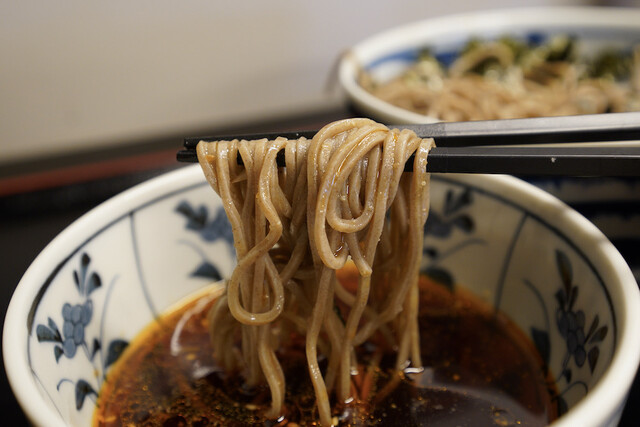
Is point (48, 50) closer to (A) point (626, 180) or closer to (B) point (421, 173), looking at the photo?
(B) point (421, 173)

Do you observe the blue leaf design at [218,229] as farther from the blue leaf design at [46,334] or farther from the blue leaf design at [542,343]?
the blue leaf design at [542,343]

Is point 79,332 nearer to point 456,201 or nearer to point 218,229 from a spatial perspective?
point 218,229

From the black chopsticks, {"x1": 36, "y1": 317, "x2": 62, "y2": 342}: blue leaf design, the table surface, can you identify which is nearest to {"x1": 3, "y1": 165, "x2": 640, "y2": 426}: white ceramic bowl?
{"x1": 36, "y1": 317, "x2": 62, "y2": 342}: blue leaf design

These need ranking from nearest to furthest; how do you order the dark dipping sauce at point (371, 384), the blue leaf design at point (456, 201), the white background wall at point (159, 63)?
the dark dipping sauce at point (371, 384) → the blue leaf design at point (456, 201) → the white background wall at point (159, 63)

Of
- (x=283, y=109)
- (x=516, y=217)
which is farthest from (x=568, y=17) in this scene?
(x=516, y=217)

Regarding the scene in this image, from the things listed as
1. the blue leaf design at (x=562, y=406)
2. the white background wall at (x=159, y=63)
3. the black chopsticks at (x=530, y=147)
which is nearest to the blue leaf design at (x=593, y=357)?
the blue leaf design at (x=562, y=406)
